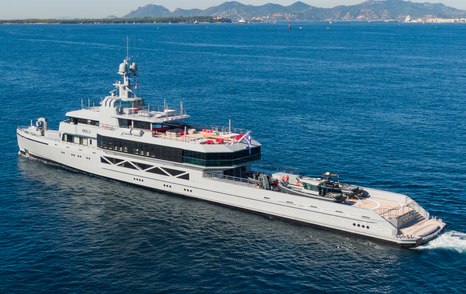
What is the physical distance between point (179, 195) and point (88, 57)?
13538cm

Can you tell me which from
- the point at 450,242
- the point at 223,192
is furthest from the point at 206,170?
the point at 450,242

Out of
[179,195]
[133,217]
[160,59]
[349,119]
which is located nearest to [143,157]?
[179,195]

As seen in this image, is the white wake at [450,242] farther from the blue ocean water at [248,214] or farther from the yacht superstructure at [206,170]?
the yacht superstructure at [206,170]

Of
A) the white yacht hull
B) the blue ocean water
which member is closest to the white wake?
the blue ocean water

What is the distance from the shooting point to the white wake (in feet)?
145

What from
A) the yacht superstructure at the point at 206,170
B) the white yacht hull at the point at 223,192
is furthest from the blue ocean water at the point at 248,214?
the yacht superstructure at the point at 206,170

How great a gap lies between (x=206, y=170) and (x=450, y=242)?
78.4 ft

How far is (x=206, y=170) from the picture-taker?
5494 cm

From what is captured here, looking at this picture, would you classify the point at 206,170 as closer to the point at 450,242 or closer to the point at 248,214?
the point at 248,214

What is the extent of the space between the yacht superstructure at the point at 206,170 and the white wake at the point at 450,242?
23.0 inches

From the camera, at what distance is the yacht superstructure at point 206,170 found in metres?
47.0

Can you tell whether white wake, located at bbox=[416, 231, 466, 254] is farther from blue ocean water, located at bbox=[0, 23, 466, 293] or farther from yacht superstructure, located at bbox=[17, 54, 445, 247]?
yacht superstructure, located at bbox=[17, 54, 445, 247]

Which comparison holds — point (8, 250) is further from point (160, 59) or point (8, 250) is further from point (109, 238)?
point (160, 59)

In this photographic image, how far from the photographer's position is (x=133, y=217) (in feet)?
166
